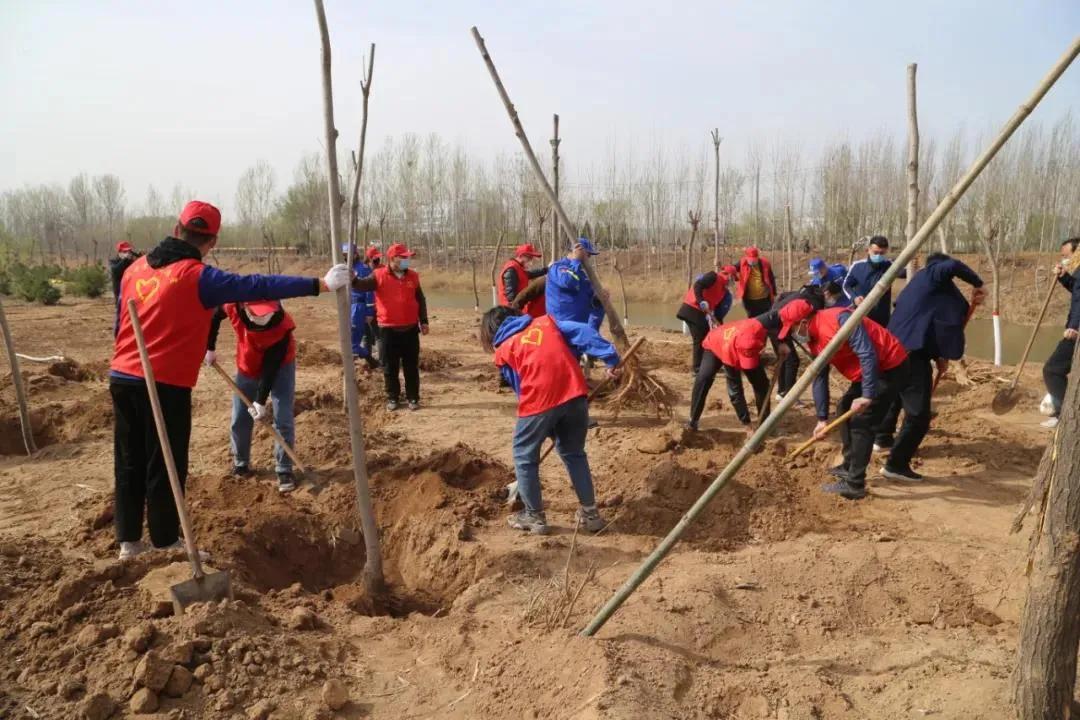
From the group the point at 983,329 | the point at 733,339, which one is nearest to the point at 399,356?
the point at 733,339

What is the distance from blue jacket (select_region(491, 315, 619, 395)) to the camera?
3.71 metres

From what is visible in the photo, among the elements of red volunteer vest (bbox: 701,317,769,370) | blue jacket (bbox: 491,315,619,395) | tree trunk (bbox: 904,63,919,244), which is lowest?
red volunteer vest (bbox: 701,317,769,370)

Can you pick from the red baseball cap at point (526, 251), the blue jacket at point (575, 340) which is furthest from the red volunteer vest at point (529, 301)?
the blue jacket at point (575, 340)

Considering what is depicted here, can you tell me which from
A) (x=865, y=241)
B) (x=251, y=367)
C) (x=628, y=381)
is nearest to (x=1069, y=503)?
(x=628, y=381)

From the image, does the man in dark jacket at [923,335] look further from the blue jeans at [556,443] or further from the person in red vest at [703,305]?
the blue jeans at [556,443]

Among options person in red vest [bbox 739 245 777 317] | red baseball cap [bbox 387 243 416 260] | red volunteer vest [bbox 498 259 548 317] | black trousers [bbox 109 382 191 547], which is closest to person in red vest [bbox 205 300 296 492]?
black trousers [bbox 109 382 191 547]

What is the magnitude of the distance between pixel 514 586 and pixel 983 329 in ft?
63.7

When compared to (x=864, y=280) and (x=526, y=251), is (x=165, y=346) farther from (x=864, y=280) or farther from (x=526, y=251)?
(x=864, y=280)

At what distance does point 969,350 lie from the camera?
1482 cm

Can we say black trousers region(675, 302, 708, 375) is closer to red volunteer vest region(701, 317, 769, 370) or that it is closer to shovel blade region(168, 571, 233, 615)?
red volunteer vest region(701, 317, 769, 370)

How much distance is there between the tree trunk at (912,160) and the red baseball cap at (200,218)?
19.9 feet

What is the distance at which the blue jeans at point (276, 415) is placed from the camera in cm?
491

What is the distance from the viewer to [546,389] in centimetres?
384

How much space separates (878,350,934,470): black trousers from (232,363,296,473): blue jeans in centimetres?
430
